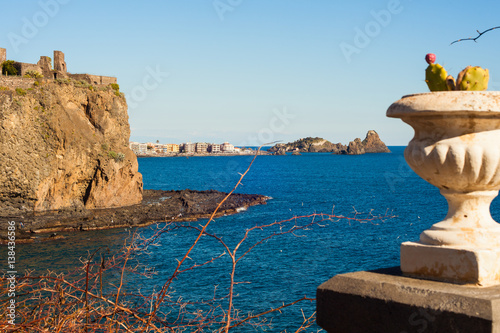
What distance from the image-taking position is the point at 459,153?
302 cm

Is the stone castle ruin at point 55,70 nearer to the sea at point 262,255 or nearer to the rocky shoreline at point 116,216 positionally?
the rocky shoreline at point 116,216

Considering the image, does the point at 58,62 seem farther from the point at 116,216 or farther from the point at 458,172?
the point at 458,172

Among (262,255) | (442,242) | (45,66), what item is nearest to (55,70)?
(45,66)

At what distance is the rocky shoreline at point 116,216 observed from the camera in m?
38.4

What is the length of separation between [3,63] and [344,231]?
3843 cm

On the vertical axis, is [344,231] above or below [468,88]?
below

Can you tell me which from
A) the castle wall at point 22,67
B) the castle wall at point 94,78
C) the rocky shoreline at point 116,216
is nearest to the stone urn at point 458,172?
the rocky shoreline at point 116,216

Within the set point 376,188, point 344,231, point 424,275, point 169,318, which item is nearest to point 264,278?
point 169,318

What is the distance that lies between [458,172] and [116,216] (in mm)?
44805

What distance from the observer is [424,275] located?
3227mm

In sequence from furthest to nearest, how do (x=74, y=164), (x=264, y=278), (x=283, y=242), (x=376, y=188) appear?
(x=376, y=188) < (x=74, y=164) < (x=283, y=242) < (x=264, y=278)

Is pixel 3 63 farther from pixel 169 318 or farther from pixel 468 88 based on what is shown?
pixel 468 88

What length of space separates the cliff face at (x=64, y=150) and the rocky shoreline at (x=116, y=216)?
1.97 meters

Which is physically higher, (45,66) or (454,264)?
(45,66)
